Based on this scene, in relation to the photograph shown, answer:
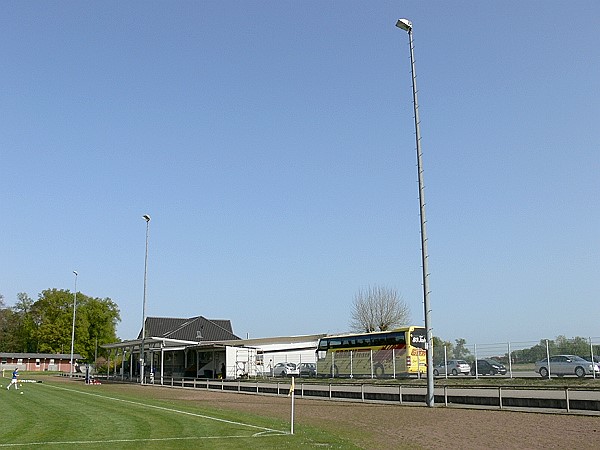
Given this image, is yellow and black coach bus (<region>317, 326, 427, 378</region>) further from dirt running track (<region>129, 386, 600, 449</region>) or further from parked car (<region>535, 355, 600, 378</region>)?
dirt running track (<region>129, 386, 600, 449</region>)

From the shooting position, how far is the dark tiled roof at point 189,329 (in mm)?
88812

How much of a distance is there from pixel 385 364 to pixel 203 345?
18.7m

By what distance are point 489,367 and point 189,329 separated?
189ft

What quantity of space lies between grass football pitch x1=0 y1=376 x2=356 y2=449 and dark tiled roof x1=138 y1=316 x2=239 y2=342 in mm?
63193

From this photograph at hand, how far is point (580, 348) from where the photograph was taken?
109 feet

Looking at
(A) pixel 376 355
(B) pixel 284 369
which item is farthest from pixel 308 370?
(A) pixel 376 355

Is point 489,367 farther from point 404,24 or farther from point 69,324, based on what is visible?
point 69,324

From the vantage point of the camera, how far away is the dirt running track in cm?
1528

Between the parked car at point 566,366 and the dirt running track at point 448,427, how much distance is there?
493 inches

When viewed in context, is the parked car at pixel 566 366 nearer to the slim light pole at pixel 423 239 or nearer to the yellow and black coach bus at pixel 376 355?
the yellow and black coach bus at pixel 376 355

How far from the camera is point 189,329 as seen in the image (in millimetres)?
89938

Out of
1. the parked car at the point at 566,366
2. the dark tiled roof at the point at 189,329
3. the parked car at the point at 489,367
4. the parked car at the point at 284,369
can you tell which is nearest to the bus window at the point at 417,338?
the parked car at the point at 489,367

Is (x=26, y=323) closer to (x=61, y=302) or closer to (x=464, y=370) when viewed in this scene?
(x=61, y=302)

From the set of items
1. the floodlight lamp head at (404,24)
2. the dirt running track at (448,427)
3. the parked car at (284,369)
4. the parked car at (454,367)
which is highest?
the floodlight lamp head at (404,24)
